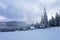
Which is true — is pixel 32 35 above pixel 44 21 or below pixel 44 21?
below

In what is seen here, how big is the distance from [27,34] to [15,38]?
593mm

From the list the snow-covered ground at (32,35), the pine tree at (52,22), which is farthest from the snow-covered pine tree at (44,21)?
the snow-covered ground at (32,35)

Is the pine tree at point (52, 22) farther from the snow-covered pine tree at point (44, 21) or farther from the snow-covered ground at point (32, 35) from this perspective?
the snow-covered ground at point (32, 35)

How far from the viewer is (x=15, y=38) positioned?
5.57 metres

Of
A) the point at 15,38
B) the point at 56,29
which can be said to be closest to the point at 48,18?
the point at 56,29

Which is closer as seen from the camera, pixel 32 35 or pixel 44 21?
pixel 32 35

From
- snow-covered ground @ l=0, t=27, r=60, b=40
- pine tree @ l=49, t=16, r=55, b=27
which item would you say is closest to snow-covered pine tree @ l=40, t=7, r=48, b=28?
pine tree @ l=49, t=16, r=55, b=27

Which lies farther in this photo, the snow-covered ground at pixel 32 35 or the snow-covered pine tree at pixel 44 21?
the snow-covered pine tree at pixel 44 21

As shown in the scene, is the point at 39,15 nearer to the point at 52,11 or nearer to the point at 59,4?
the point at 52,11

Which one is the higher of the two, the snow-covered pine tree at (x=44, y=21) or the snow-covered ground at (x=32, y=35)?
the snow-covered pine tree at (x=44, y=21)

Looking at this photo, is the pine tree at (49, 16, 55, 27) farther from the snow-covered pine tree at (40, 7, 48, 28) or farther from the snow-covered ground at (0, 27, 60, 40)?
the snow-covered ground at (0, 27, 60, 40)

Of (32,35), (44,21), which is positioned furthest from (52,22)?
(32,35)

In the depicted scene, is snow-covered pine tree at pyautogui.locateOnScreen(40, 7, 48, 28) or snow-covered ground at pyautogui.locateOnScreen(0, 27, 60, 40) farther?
snow-covered pine tree at pyautogui.locateOnScreen(40, 7, 48, 28)

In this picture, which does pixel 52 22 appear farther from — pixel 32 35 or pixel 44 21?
pixel 32 35
